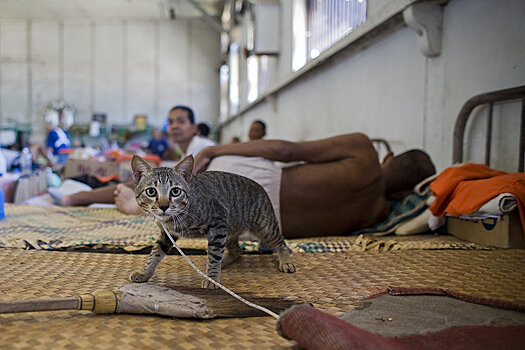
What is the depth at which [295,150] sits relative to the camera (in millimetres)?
2178

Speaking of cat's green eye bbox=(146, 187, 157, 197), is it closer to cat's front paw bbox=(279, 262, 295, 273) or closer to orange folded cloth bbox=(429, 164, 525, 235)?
cat's front paw bbox=(279, 262, 295, 273)

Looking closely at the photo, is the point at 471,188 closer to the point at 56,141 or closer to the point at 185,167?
the point at 185,167

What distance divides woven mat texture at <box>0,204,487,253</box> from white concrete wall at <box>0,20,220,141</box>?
1176 cm

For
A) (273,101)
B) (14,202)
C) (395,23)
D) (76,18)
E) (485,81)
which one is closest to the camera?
(485,81)

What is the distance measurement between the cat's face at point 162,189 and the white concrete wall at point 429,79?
1677 mm

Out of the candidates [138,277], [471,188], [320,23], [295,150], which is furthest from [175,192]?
[320,23]

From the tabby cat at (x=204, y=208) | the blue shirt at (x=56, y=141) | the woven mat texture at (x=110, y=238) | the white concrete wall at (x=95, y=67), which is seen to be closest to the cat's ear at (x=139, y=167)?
the tabby cat at (x=204, y=208)

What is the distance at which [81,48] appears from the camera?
13852mm

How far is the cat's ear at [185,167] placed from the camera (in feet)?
4.26

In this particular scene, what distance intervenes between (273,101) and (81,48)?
31.0 ft

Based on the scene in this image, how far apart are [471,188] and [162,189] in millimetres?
1396

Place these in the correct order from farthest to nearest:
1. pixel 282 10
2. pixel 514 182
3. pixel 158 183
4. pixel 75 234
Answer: pixel 282 10 < pixel 75 234 < pixel 514 182 < pixel 158 183

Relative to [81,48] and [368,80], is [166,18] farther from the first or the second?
[368,80]

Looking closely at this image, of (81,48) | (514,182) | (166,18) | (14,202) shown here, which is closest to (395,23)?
(514,182)
